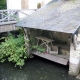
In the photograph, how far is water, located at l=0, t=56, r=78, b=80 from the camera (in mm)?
7262

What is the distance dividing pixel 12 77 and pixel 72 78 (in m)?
3.06

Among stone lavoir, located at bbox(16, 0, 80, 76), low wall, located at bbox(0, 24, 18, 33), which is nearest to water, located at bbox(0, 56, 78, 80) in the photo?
stone lavoir, located at bbox(16, 0, 80, 76)

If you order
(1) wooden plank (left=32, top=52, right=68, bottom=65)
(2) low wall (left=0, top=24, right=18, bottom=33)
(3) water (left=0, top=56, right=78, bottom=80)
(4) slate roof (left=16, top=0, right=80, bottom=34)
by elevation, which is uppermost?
(4) slate roof (left=16, top=0, right=80, bottom=34)

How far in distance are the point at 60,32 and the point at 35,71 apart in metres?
2.62

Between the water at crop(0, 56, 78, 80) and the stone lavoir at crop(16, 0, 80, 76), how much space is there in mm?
511

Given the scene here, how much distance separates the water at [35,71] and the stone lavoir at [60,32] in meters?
0.51

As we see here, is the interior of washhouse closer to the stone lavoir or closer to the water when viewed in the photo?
the stone lavoir

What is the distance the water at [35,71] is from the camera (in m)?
7.26

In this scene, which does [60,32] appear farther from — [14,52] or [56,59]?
[14,52]

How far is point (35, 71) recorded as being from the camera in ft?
26.0

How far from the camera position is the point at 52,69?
8133 millimetres

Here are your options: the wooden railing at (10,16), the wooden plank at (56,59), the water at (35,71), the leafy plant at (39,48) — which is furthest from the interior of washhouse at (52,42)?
the wooden railing at (10,16)

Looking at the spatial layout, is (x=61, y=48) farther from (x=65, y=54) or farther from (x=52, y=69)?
(x=52, y=69)

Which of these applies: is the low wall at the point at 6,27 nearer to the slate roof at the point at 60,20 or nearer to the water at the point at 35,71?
the slate roof at the point at 60,20
